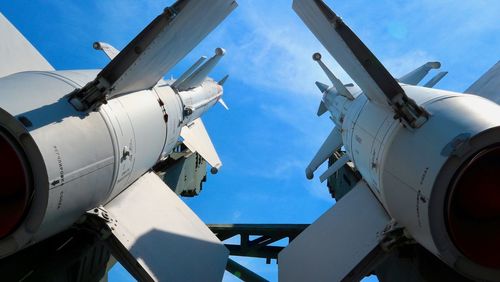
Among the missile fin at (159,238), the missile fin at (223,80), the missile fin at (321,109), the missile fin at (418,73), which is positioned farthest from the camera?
the missile fin at (223,80)

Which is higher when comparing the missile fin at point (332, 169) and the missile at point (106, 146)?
the missile at point (106, 146)

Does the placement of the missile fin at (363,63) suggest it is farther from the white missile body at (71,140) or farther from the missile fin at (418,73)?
the missile fin at (418,73)

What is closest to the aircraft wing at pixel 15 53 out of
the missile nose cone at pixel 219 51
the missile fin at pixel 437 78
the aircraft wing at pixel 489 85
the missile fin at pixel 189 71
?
the missile fin at pixel 189 71

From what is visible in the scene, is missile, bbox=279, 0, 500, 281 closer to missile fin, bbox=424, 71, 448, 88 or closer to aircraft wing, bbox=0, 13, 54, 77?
missile fin, bbox=424, 71, 448, 88

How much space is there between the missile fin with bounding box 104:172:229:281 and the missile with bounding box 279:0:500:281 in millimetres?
1099

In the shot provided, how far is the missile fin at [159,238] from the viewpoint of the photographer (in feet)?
14.1

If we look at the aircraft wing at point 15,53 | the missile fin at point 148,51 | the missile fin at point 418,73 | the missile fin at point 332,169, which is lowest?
the missile fin at point 332,169

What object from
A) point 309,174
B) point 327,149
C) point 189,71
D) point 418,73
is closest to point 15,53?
point 189,71

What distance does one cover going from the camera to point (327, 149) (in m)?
7.85

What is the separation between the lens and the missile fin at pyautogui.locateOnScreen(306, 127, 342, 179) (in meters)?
7.51

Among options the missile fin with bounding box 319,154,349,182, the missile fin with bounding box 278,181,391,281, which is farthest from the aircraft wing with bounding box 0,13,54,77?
the missile fin with bounding box 319,154,349,182

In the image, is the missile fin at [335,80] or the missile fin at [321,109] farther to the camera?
the missile fin at [321,109]

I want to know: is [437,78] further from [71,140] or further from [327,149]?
[71,140]

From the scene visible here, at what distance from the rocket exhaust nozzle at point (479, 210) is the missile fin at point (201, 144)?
627cm
